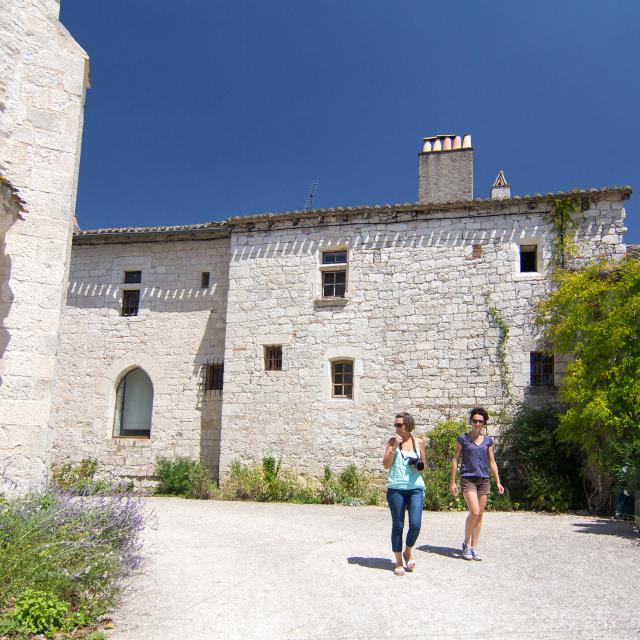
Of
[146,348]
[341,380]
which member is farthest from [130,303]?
[341,380]

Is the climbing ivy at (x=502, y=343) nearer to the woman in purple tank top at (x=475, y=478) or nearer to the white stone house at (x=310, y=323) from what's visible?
the white stone house at (x=310, y=323)

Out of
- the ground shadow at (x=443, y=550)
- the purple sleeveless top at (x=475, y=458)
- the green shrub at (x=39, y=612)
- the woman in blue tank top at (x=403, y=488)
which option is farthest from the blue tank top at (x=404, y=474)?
the green shrub at (x=39, y=612)

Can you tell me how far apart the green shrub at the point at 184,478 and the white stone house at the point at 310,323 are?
397 millimetres

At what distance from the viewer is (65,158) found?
7062 mm

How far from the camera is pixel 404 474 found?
243 inches

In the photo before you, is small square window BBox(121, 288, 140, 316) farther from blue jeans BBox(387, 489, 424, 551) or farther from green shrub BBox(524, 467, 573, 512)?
blue jeans BBox(387, 489, 424, 551)

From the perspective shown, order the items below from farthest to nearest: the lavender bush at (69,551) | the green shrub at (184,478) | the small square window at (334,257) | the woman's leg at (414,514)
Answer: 1. the small square window at (334,257)
2. the green shrub at (184,478)
3. the woman's leg at (414,514)
4. the lavender bush at (69,551)

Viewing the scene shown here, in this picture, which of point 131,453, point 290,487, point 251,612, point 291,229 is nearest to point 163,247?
point 291,229

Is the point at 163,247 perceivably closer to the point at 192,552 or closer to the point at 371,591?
the point at 192,552

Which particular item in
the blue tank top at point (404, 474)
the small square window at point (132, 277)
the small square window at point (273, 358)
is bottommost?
the blue tank top at point (404, 474)

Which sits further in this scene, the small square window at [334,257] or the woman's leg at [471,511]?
the small square window at [334,257]

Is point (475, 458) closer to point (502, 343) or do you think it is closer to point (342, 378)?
point (502, 343)

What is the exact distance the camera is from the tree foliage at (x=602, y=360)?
1043 centimetres

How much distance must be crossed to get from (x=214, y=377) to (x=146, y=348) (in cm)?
186
